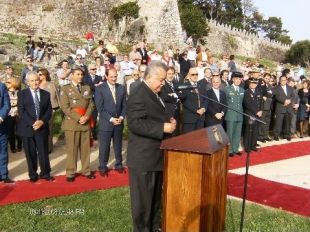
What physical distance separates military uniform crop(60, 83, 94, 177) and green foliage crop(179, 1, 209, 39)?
92.4 ft

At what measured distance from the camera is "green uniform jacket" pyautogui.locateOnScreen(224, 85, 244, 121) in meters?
9.37

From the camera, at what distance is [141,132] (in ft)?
13.8

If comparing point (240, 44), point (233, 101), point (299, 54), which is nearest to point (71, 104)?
point (233, 101)

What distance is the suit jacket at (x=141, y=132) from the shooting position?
4.24 meters

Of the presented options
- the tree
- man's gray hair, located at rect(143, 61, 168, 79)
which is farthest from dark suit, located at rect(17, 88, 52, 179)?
the tree

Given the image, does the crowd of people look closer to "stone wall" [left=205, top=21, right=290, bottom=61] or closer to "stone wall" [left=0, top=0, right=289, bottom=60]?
"stone wall" [left=0, top=0, right=289, bottom=60]

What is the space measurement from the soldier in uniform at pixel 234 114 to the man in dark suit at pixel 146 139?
17.1 ft

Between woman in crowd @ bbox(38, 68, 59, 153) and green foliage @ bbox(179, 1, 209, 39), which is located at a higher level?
green foliage @ bbox(179, 1, 209, 39)

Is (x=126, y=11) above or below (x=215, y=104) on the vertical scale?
above

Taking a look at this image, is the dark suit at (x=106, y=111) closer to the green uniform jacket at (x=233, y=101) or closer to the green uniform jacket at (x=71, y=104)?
the green uniform jacket at (x=71, y=104)

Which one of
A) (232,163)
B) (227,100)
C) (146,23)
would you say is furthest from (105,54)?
(146,23)

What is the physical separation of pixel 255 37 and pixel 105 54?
35917 mm

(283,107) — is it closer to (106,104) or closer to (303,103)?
(303,103)

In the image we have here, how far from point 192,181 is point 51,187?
3.17 meters
